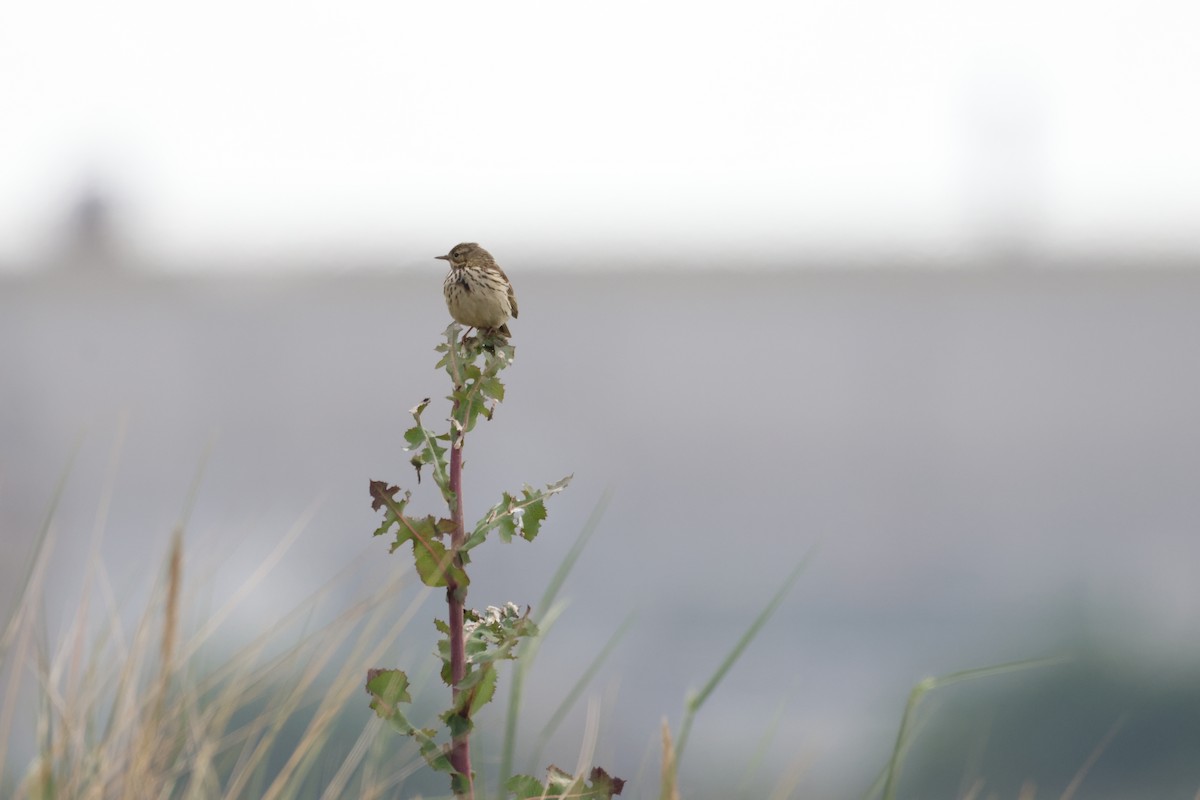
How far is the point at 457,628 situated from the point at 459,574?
48 millimetres

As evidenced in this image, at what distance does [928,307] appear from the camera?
13367 mm

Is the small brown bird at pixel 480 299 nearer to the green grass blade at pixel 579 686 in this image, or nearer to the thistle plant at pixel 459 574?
the thistle plant at pixel 459 574

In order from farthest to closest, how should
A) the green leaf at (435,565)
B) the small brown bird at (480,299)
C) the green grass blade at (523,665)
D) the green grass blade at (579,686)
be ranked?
the green grass blade at (579,686), the green grass blade at (523,665), the small brown bird at (480,299), the green leaf at (435,565)

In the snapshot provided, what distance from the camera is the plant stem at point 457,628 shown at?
1114mm

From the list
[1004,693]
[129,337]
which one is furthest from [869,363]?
[129,337]

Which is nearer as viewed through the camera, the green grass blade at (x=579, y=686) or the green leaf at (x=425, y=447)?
the green leaf at (x=425, y=447)

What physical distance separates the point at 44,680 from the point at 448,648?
27.6 inches

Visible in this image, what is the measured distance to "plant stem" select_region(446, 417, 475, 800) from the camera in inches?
43.9

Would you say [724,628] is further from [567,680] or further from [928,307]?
[567,680]

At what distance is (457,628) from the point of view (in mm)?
1114

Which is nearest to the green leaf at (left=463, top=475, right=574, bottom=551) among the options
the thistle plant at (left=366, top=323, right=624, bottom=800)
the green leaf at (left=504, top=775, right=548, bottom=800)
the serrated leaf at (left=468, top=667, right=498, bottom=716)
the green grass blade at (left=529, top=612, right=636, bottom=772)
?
the thistle plant at (left=366, top=323, right=624, bottom=800)

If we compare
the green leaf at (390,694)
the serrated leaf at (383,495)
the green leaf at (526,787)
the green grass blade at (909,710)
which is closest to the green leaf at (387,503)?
the serrated leaf at (383,495)

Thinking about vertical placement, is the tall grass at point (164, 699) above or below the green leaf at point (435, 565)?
below

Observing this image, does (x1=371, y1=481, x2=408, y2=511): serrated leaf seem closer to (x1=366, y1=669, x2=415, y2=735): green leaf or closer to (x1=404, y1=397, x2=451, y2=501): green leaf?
(x1=404, y1=397, x2=451, y2=501): green leaf
